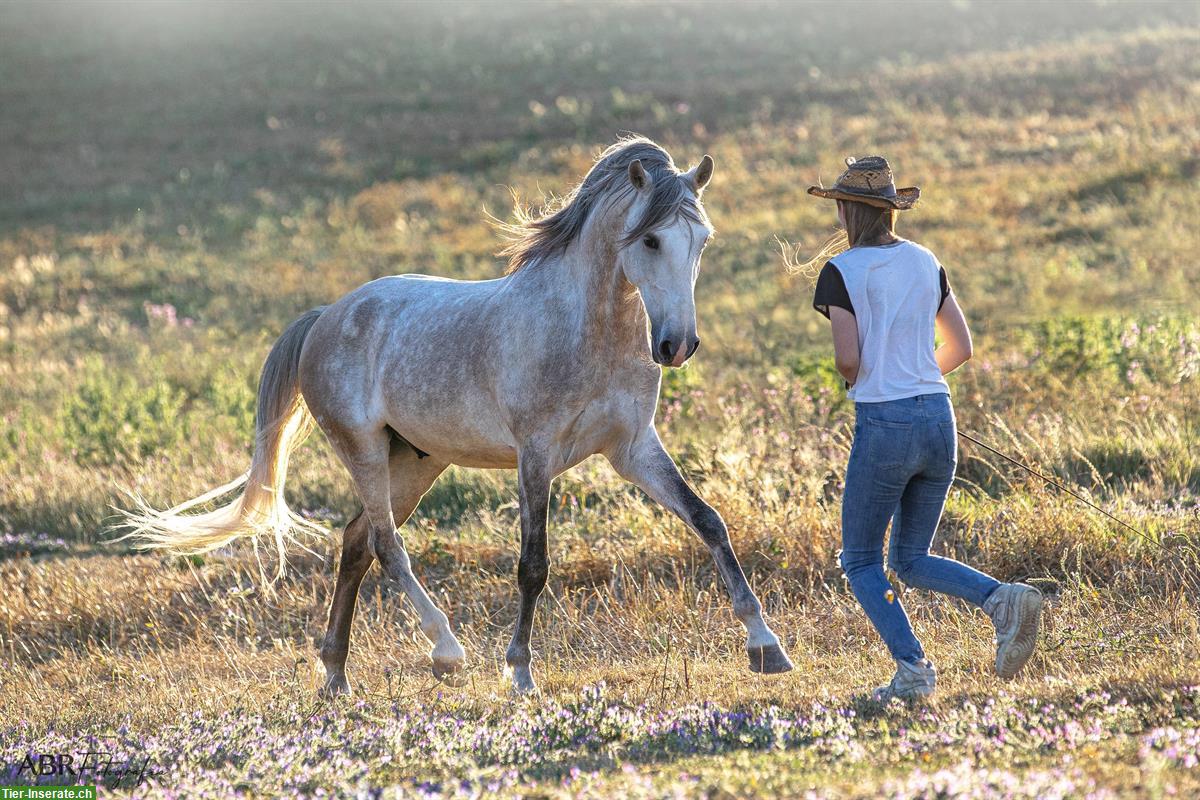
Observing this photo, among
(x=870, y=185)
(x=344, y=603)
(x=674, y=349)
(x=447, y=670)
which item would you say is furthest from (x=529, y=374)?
(x=344, y=603)

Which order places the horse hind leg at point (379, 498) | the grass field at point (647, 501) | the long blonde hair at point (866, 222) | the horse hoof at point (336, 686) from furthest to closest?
the horse hind leg at point (379, 498)
the horse hoof at point (336, 686)
the long blonde hair at point (866, 222)
the grass field at point (647, 501)

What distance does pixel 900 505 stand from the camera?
4.98 m

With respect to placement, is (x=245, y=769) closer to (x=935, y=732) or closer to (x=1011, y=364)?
(x=935, y=732)

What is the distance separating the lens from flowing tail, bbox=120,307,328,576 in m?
7.08

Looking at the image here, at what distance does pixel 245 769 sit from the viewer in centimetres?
417

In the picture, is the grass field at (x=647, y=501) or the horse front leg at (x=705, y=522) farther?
the horse front leg at (x=705, y=522)

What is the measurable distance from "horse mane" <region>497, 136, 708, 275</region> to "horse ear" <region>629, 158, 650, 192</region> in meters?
0.04

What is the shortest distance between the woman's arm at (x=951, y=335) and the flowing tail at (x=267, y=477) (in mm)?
3628

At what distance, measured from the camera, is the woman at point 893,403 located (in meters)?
4.68

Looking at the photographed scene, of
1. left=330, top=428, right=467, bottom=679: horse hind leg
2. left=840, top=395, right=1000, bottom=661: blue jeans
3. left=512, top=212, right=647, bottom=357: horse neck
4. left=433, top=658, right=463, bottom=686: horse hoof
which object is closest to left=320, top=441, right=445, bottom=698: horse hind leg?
left=330, top=428, right=467, bottom=679: horse hind leg

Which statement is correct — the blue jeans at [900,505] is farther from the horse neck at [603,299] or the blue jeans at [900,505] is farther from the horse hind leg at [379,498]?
the horse hind leg at [379,498]

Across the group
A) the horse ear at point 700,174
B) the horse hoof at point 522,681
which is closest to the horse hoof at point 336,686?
the horse hoof at point 522,681

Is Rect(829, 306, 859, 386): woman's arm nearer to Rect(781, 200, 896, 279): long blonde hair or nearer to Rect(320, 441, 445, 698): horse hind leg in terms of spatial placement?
Rect(781, 200, 896, 279): long blonde hair

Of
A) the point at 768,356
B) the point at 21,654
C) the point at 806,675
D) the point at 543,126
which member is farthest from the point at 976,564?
the point at 543,126
